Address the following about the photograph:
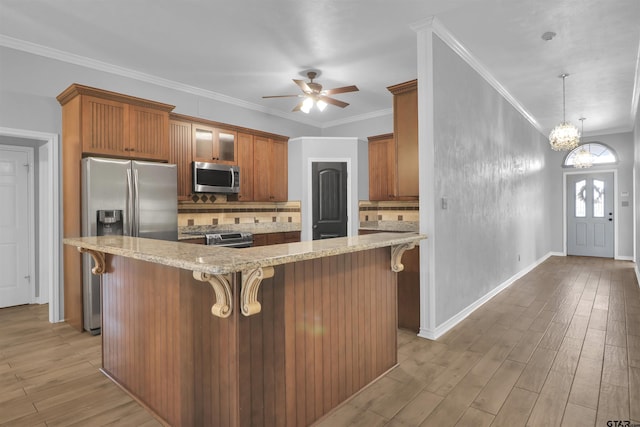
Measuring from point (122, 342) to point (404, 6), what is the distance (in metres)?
3.27

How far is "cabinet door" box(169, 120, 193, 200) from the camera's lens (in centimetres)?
439

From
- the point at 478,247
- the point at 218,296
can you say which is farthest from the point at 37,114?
the point at 478,247

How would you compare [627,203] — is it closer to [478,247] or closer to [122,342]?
[478,247]

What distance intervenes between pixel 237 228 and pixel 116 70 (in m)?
2.55

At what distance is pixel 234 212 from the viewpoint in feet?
17.6

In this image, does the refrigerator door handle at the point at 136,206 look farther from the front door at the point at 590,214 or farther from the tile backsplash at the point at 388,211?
the front door at the point at 590,214

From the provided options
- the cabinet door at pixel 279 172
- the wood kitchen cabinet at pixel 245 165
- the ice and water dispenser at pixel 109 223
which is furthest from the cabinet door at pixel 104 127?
the cabinet door at pixel 279 172

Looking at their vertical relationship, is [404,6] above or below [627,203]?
above

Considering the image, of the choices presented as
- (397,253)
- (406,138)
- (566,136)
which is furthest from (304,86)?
(566,136)

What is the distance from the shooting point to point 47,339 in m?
3.21

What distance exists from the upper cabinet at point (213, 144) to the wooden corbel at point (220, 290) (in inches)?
139

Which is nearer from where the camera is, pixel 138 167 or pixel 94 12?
pixel 94 12

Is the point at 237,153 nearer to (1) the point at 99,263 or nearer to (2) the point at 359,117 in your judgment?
(2) the point at 359,117

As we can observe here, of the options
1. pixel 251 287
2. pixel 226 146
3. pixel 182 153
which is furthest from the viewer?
pixel 226 146
